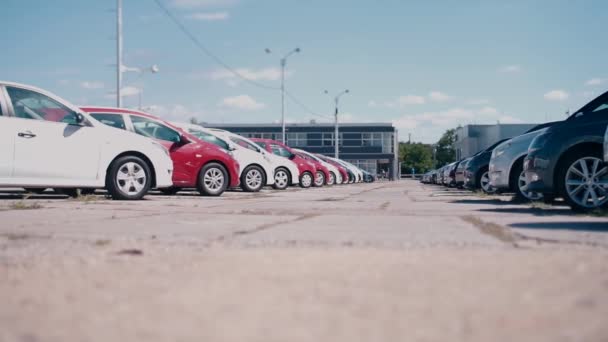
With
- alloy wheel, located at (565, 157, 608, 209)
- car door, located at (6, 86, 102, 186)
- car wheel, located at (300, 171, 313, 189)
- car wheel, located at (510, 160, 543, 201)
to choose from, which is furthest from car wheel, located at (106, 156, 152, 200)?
car wheel, located at (300, 171, 313, 189)

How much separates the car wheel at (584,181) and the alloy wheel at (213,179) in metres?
6.06

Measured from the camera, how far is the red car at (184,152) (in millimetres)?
11133

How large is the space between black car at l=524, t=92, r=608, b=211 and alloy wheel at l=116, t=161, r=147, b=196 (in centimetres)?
530

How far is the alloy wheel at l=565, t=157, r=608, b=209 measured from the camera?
7227 mm

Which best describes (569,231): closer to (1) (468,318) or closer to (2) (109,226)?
(1) (468,318)

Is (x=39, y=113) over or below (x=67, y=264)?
over

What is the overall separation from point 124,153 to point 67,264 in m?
6.29

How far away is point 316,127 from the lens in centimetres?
8869

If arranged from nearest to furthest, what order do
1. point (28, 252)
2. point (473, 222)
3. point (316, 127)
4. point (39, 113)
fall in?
point (28, 252) → point (473, 222) → point (39, 113) → point (316, 127)

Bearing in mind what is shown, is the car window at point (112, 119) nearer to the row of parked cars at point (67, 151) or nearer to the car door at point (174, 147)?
the car door at point (174, 147)

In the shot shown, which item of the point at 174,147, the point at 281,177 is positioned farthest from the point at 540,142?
the point at 281,177

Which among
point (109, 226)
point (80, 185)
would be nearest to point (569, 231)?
point (109, 226)

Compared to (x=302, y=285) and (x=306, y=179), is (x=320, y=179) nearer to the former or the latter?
(x=306, y=179)

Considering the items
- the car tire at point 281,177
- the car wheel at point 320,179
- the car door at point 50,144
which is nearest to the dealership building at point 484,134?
the car wheel at point 320,179
